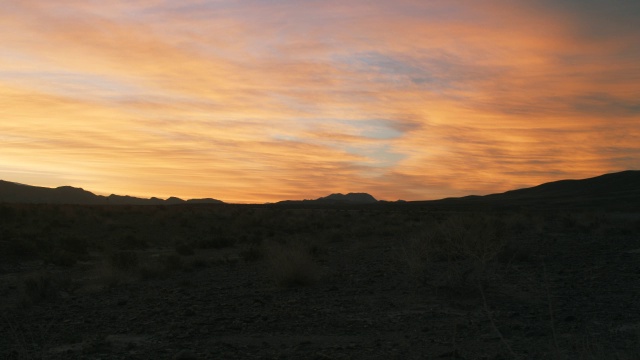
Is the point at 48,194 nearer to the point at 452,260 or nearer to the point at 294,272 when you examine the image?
the point at 452,260

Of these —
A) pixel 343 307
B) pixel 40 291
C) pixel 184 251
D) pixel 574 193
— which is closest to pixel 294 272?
pixel 343 307

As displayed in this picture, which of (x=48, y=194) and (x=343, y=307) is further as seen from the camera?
(x=48, y=194)

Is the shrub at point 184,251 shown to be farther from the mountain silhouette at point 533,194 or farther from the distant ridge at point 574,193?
the mountain silhouette at point 533,194

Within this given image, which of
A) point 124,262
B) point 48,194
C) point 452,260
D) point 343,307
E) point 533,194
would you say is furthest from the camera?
point 48,194

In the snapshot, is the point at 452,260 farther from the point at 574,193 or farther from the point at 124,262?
the point at 574,193

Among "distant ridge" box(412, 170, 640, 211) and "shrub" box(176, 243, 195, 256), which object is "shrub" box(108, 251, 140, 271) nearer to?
"shrub" box(176, 243, 195, 256)

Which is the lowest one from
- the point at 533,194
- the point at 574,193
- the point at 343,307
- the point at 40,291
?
the point at 40,291

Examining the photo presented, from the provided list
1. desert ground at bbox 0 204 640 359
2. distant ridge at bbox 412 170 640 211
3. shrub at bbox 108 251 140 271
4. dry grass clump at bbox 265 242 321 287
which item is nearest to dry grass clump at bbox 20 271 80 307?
desert ground at bbox 0 204 640 359

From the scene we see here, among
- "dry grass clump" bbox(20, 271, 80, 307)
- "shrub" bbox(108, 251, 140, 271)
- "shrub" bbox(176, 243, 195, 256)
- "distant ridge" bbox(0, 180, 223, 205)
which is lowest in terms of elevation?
"dry grass clump" bbox(20, 271, 80, 307)

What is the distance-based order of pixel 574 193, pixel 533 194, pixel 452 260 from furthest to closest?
pixel 533 194 < pixel 574 193 < pixel 452 260

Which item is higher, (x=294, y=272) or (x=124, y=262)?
(x=294, y=272)

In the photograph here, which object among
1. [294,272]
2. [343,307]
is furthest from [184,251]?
[343,307]

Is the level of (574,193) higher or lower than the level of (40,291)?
higher

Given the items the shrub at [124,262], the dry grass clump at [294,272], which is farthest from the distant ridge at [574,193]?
the dry grass clump at [294,272]
